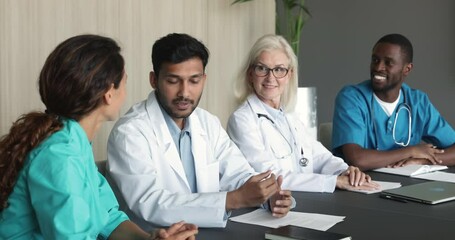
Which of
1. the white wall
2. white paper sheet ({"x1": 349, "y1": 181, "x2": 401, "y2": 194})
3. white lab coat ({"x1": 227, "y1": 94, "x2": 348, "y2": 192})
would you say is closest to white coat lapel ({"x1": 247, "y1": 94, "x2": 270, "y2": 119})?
white lab coat ({"x1": 227, "y1": 94, "x2": 348, "y2": 192})

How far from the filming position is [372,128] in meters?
3.61

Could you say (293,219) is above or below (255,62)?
below

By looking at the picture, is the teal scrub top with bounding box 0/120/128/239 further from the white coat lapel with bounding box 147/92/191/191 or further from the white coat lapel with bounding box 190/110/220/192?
the white coat lapel with bounding box 190/110/220/192

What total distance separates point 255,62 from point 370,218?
110 centimetres

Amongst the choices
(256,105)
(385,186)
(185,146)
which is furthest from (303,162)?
(185,146)

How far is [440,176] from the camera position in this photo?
120 inches

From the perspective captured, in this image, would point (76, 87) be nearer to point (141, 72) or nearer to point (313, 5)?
point (141, 72)

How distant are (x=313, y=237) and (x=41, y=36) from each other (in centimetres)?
211

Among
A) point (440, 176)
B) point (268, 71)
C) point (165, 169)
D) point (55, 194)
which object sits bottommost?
point (440, 176)

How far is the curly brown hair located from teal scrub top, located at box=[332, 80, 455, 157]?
203 centimetres

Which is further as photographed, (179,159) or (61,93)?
(179,159)

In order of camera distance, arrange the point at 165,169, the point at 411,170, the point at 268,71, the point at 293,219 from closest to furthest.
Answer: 1. the point at 293,219
2. the point at 165,169
3. the point at 268,71
4. the point at 411,170

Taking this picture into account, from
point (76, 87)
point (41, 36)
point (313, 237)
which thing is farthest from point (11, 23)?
point (313, 237)

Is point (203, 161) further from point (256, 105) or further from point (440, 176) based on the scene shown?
point (440, 176)
